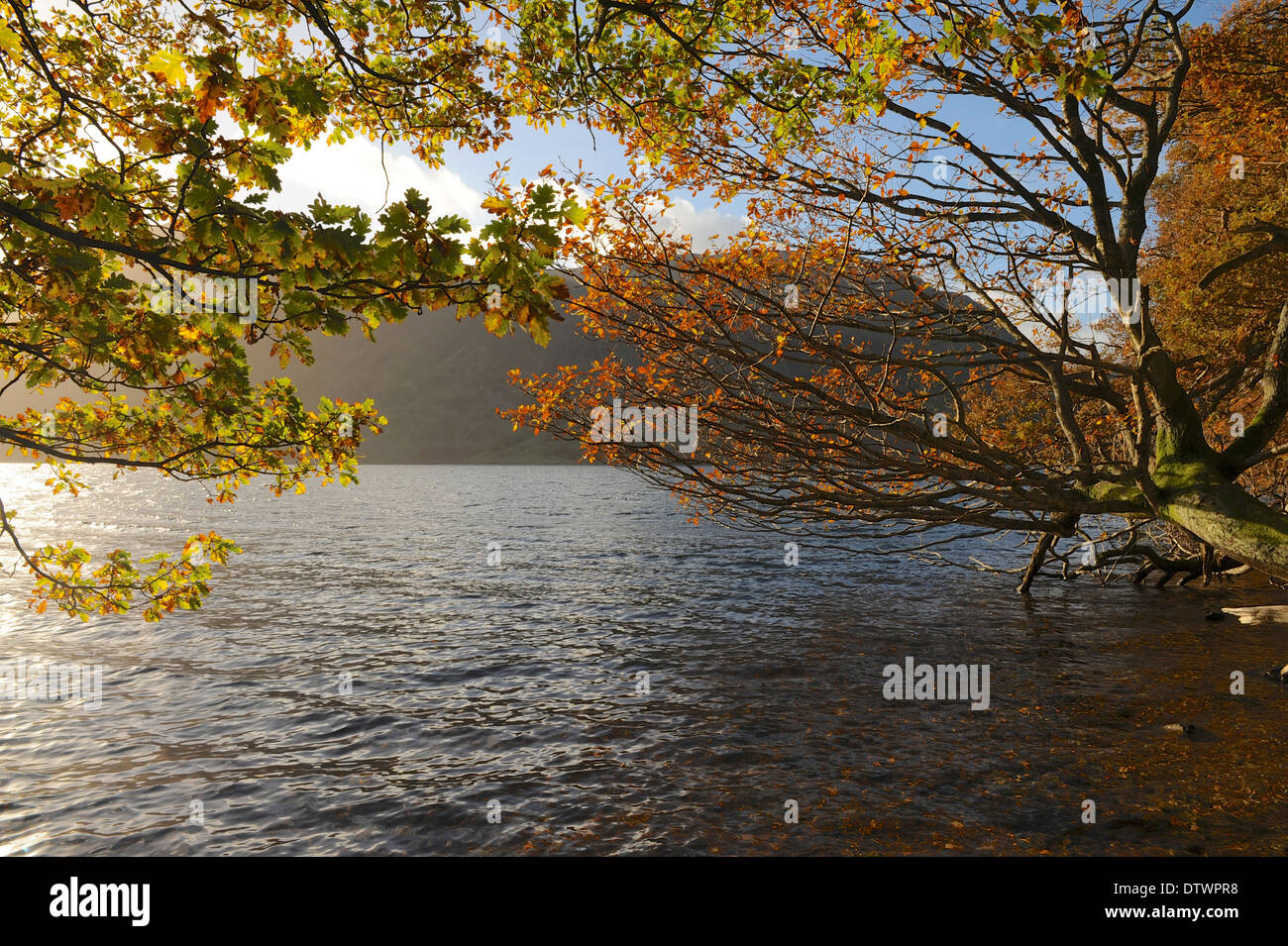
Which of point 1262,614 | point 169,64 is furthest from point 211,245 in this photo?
point 1262,614

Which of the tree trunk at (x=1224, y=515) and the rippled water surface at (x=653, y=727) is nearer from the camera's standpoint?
the rippled water surface at (x=653, y=727)

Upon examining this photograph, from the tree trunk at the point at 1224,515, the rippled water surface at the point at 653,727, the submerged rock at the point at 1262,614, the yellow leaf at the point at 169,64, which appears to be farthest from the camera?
the submerged rock at the point at 1262,614

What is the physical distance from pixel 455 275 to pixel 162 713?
16.5m

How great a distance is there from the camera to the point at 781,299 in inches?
477

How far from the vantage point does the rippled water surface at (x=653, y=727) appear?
34.2 feet

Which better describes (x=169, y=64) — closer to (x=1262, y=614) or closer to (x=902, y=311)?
(x=902, y=311)

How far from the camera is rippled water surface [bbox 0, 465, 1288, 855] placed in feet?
34.2

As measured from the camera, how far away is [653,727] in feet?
47.9

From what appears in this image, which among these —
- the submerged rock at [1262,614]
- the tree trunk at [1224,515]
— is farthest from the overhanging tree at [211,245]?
the submerged rock at [1262,614]

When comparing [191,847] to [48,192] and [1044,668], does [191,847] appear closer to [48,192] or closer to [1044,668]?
[48,192]

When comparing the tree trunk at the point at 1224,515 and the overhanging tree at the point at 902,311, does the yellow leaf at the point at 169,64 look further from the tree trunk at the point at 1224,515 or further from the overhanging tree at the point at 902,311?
the tree trunk at the point at 1224,515

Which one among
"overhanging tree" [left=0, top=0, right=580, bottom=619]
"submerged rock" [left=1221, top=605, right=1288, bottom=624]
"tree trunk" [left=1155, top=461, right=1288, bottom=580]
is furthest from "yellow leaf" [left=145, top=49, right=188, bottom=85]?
"submerged rock" [left=1221, top=605, right=1288, bottom=624]

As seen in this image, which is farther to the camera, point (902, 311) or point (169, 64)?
point (902, 311)
